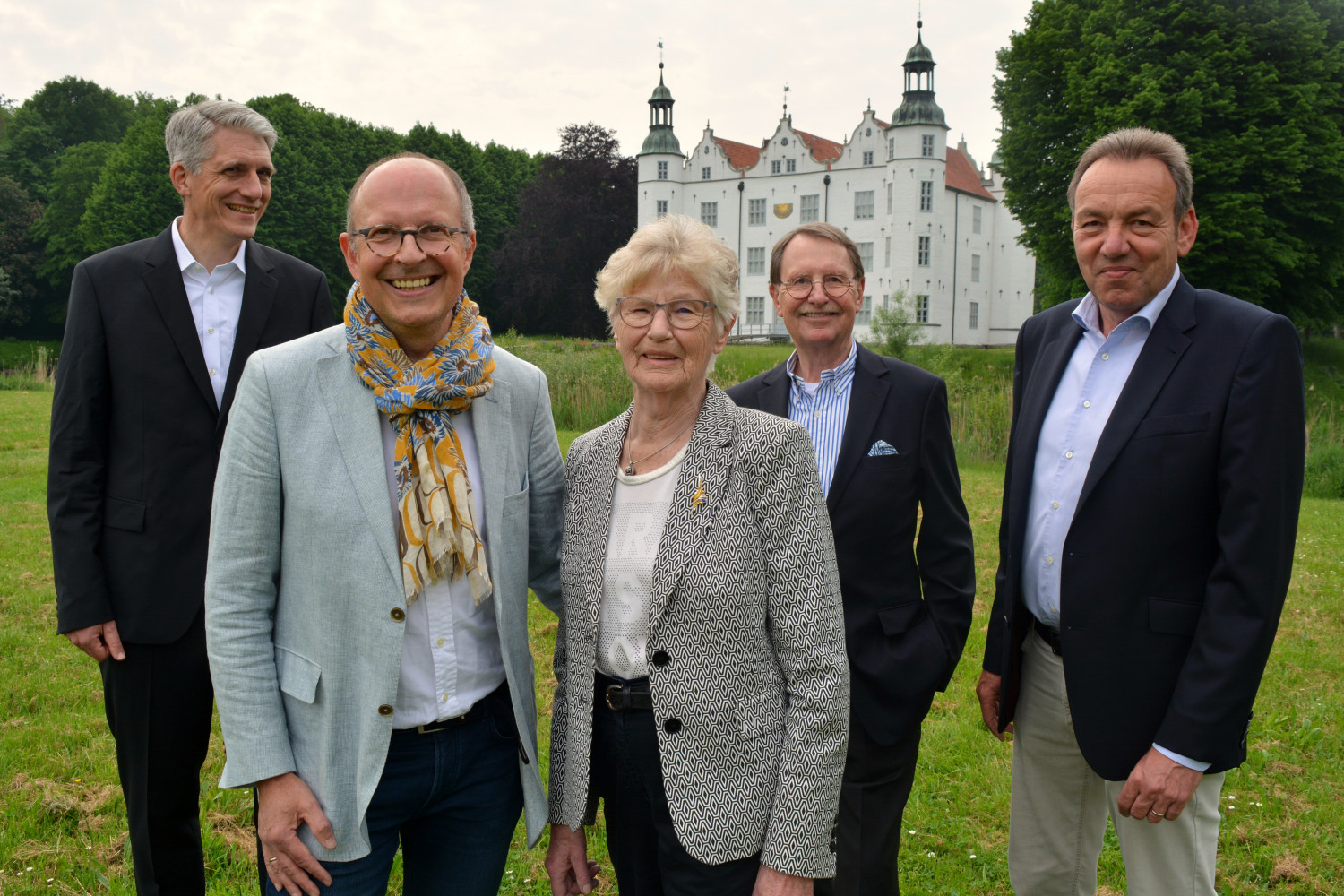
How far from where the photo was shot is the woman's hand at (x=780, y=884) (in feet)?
7.28

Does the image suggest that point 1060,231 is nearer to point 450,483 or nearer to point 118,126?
point 450,483

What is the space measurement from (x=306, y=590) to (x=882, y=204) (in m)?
53.7

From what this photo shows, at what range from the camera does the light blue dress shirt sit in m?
2.89

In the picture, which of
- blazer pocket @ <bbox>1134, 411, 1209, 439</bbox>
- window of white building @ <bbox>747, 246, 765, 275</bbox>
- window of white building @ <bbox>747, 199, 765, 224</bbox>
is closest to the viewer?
blazer pocket @ <bbox>1134, 411, 1209, 439</bbox>

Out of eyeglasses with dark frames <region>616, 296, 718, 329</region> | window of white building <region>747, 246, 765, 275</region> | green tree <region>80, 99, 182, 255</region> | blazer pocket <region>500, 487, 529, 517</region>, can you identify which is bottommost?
blazer pocket <region>500, 487, 529, 517</region>

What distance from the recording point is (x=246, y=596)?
2.13 m

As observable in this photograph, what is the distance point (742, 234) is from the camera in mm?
56000

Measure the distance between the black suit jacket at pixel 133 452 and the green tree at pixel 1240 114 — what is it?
26199 millimetres

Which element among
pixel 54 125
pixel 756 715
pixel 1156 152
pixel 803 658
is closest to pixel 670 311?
pixel 803 658

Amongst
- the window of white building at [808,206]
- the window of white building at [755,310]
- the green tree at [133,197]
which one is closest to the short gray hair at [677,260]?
the green tree at [133,197]

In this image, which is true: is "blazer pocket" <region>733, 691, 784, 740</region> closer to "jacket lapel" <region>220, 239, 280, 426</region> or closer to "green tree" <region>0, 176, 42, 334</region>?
"jacket lapel" <region>220, 239, 280, 426</region>

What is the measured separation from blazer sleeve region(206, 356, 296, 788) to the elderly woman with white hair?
29.5 inches

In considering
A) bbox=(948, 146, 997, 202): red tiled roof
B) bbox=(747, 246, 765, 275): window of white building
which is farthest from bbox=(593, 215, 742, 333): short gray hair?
bbox=(948, 146, 997, 202): red tiled roof

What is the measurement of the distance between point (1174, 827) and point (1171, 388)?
51.5 inches
